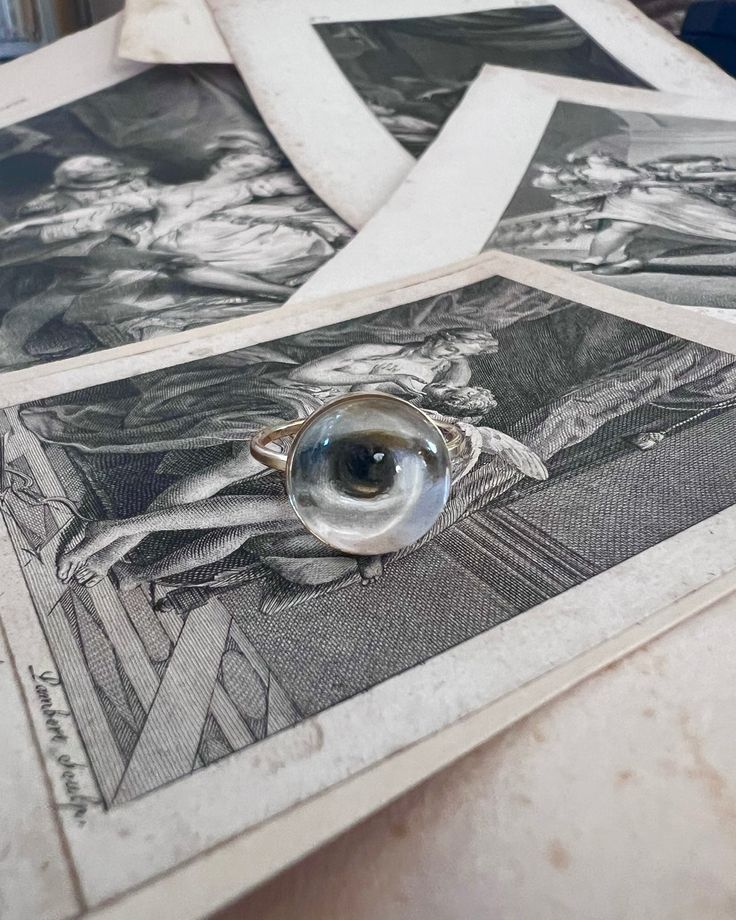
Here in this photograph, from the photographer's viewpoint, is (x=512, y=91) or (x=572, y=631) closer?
(x=572, y=631)

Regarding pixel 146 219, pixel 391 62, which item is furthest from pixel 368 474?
pixel 391 62

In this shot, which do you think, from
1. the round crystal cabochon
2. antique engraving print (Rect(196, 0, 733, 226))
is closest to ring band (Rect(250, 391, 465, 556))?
the round crystal cabochon

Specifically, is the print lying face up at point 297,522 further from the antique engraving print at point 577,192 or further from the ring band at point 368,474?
the antique engraving print at point 577,192

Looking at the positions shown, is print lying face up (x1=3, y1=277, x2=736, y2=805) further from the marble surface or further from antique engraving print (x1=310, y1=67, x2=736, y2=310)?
antique engraving print (x1=310, y1=67, x2=736, y2=310)

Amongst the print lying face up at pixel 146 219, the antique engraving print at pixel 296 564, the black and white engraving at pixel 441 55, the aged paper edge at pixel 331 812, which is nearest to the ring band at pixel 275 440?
the antique engraving print at pixel 296 564

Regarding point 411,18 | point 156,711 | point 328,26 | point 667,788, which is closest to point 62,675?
point 156,711

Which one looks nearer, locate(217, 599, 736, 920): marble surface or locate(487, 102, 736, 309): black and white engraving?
locate(217, 599, 736, 920): marble surface

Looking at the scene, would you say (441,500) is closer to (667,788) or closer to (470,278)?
(667,788)
